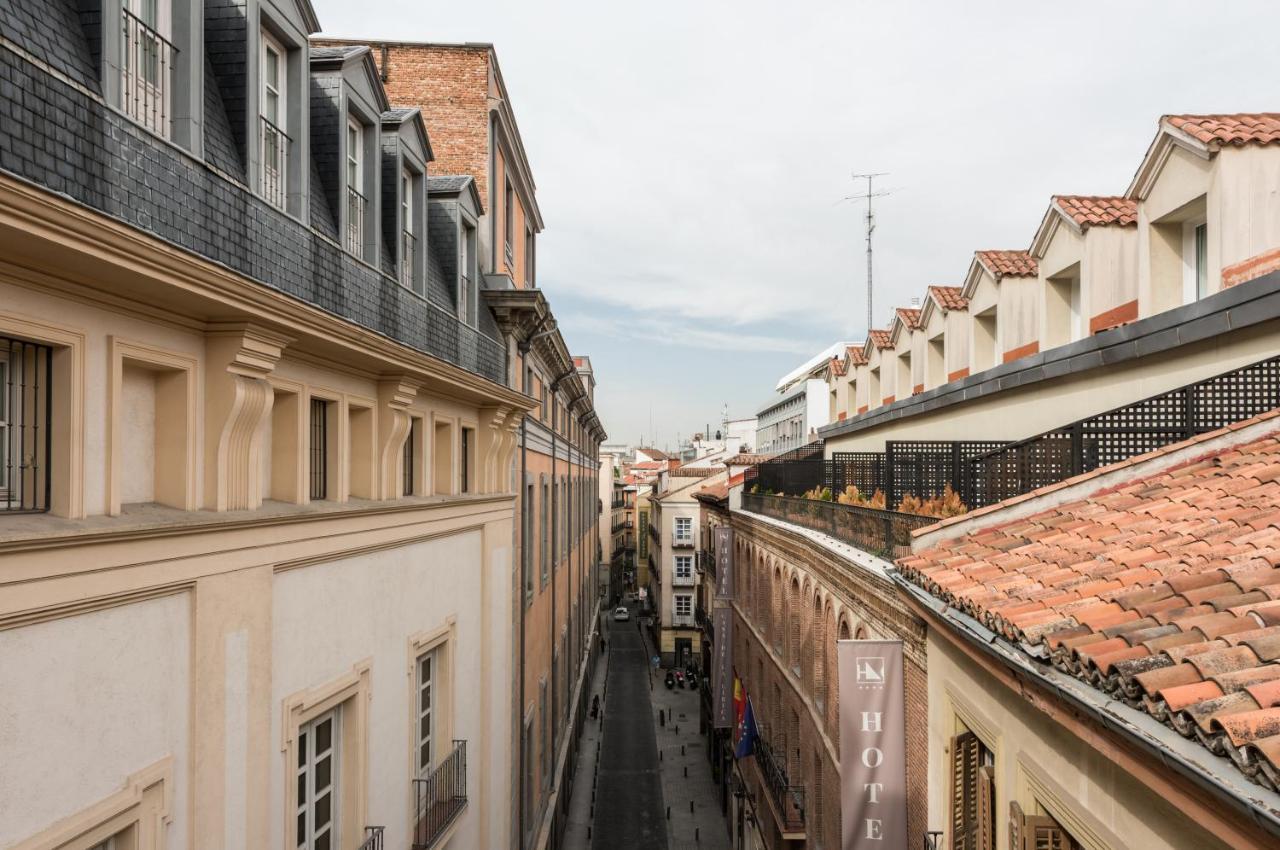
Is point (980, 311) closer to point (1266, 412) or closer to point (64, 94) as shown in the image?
point (1266, 412)

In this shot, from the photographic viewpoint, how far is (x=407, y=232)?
36.0ft

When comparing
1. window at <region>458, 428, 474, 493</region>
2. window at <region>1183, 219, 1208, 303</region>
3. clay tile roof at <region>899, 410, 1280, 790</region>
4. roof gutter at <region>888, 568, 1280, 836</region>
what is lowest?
roof gutter at <region>888, 568, 1280, 836</region>

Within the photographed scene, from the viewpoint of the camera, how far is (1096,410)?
10797mm

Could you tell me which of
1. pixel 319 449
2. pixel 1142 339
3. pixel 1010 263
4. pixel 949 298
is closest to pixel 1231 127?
pixel 1142 339

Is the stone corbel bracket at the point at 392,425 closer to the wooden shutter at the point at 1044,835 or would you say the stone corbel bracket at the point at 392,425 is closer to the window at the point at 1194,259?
the wooden shutter at the point at 1044,835

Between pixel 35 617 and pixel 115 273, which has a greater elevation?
pixel 115 273

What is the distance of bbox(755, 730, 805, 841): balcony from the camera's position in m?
17.4

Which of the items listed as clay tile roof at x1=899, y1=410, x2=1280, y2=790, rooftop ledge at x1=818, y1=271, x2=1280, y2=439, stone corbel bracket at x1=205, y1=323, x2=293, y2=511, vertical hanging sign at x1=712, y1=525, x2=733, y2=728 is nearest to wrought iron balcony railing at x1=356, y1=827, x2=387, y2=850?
stone corbel bracket at x1=205, y1=323, x2=293, y2=511

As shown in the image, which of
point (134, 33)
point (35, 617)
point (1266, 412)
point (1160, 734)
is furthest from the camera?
point (1266, 412)

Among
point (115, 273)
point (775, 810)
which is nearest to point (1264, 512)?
point (115, 273)

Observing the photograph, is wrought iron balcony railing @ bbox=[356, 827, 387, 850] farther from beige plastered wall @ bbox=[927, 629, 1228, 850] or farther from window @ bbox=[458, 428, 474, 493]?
beige plastered wall @ bbox=[927, 629, 1228, 850]

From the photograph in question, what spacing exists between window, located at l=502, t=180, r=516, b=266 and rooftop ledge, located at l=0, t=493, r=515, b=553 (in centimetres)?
954

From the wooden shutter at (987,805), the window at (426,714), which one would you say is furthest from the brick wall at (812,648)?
the window at (426,714)

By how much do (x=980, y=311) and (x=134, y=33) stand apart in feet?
44.1
